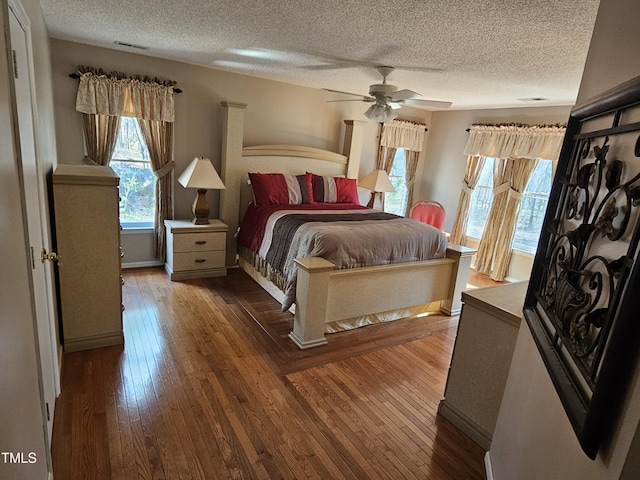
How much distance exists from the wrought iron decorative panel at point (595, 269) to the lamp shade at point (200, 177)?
3.33 meters

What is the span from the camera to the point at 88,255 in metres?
2.53

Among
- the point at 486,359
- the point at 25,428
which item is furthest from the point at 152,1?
the point at 486,359

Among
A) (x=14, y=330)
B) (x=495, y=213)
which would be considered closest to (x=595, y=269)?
(x=14, y=330)

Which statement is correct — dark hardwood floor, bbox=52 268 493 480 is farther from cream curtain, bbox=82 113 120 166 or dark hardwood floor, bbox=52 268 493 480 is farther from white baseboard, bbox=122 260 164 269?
cream curtain, bbox=82 113 120 166

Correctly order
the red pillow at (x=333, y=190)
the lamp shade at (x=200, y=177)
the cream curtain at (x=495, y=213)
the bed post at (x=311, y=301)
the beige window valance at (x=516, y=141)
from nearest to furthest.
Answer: the bed post at (x=311, y=301)
the lamp shade at (x=200, y=177)
the beige window valance at (x=516, y=141)
the red pillow at (x=333, y=190)
the cream curtain at (x=495, y=213)

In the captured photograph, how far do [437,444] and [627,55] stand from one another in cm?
193

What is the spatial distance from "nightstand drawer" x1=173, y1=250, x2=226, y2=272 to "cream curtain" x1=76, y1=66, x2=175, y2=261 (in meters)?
0.54

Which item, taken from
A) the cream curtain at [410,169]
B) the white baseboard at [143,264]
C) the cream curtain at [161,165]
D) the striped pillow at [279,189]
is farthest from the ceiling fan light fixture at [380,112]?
the white baseboard at [143,264]

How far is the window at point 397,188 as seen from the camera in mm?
6129

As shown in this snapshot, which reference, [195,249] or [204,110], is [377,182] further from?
[195,249]

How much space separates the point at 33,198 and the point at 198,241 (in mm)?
2415

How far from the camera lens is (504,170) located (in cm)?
506

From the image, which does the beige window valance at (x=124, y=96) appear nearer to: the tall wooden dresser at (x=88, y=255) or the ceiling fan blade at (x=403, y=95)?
the tall wooden dresser at (x=88, y=255)

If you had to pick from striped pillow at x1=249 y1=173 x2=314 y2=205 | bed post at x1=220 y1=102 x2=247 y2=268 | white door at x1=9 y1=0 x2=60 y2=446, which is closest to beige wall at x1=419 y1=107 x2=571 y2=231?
striped pillow at x1=249 y1=173 x2=314 y2=205
